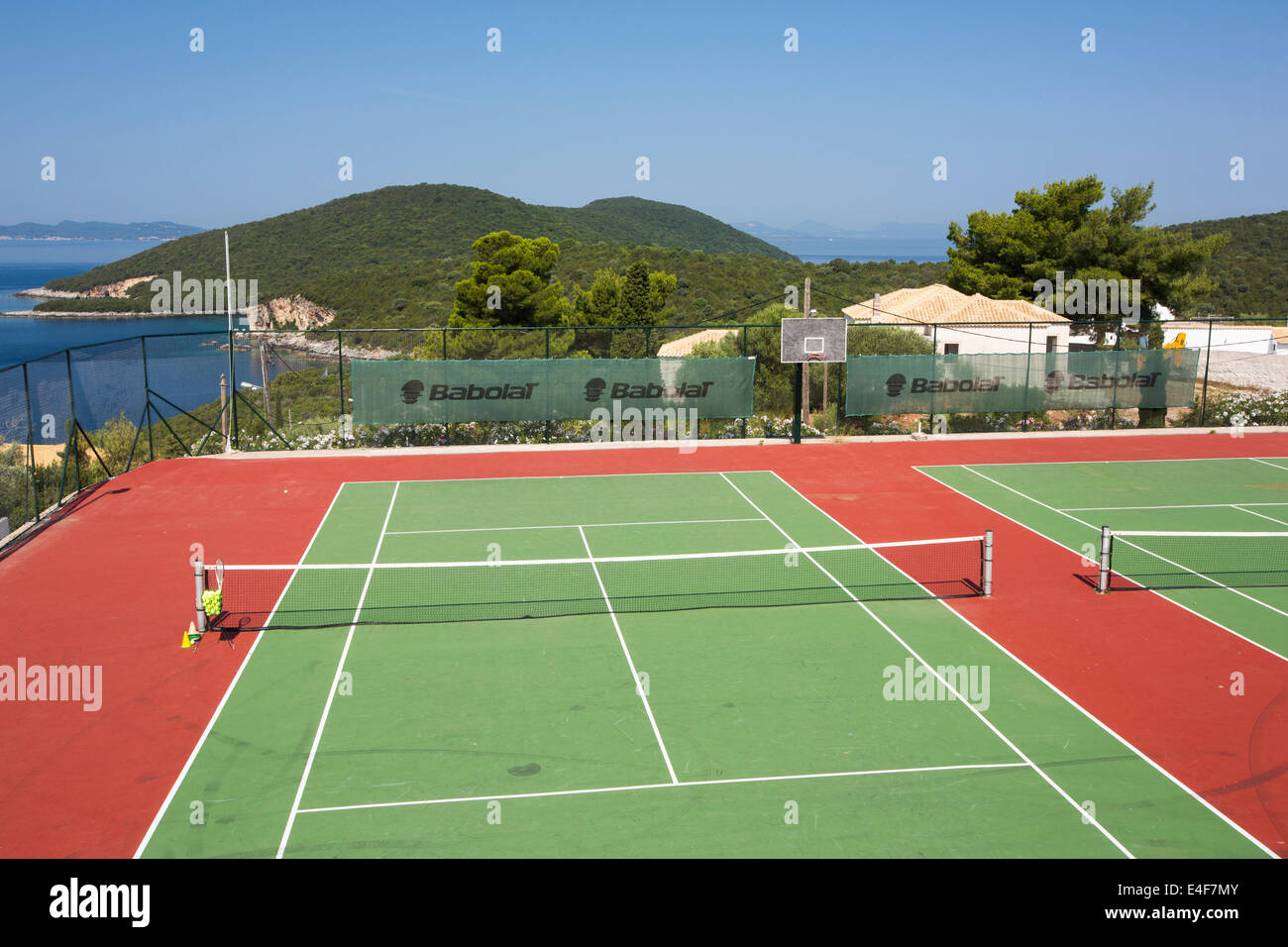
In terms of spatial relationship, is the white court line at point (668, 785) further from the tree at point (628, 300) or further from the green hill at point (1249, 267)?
the green hill at point (1249, 267)

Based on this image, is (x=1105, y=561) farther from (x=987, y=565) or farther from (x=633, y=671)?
(x=633, y=671)

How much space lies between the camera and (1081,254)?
1945 inches

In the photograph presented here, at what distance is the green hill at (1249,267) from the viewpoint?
74.1 m

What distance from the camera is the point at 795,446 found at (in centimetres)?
2509

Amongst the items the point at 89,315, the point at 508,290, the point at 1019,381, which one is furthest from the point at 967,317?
the point at 89,315

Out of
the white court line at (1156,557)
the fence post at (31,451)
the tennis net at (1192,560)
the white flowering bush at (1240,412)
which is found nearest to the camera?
the white court line at (1156,557)

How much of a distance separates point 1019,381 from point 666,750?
20426mm

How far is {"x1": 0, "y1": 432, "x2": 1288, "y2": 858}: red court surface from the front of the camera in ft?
30.4

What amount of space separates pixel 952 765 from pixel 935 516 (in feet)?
31.1

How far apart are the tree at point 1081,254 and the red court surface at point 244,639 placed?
29.1 meters

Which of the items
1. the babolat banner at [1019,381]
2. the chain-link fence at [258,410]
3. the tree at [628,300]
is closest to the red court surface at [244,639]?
the chain-link fence at [258,410]

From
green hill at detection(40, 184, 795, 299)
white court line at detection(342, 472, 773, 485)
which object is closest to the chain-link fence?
white court line at detection(342, 472, 773, 485)

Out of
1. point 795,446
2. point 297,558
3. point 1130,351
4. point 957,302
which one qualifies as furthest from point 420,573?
point 957,302
